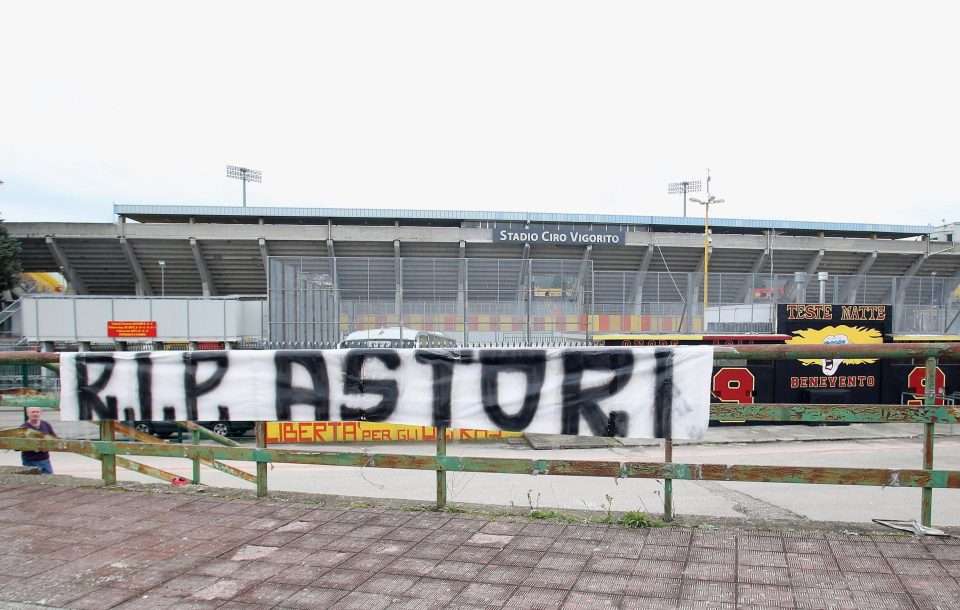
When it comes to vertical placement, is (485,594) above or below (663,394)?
below

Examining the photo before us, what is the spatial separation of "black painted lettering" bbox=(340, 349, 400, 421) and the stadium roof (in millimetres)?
40893

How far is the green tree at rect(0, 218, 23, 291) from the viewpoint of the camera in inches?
1286

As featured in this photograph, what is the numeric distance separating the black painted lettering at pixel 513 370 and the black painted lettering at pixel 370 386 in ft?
2.17

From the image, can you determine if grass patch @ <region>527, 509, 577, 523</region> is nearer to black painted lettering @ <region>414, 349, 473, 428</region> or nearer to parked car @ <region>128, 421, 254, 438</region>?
black painted lettering @ <region>414, 349, 473, 428</region>

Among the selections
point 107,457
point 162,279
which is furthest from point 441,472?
point 162,279

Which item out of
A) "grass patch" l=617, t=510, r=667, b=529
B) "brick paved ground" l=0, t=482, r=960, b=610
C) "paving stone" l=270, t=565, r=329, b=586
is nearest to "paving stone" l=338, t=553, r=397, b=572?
"brick paved ground" l=0, t=482, r=960, b=610

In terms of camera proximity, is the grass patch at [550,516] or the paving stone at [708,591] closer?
the paving stone at [708,591]

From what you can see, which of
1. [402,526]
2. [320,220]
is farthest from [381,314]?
[320,220]

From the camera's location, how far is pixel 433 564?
3.14 m

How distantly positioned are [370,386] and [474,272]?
15456 millimetres

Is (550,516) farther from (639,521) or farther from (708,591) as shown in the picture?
(708,591)

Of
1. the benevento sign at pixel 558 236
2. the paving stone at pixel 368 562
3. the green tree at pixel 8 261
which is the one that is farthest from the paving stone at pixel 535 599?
the green tree at pixel 8 261

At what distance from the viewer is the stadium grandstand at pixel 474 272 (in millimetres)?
19234

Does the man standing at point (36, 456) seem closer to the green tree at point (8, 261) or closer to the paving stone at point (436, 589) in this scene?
the paving stone at point (436, 589)
